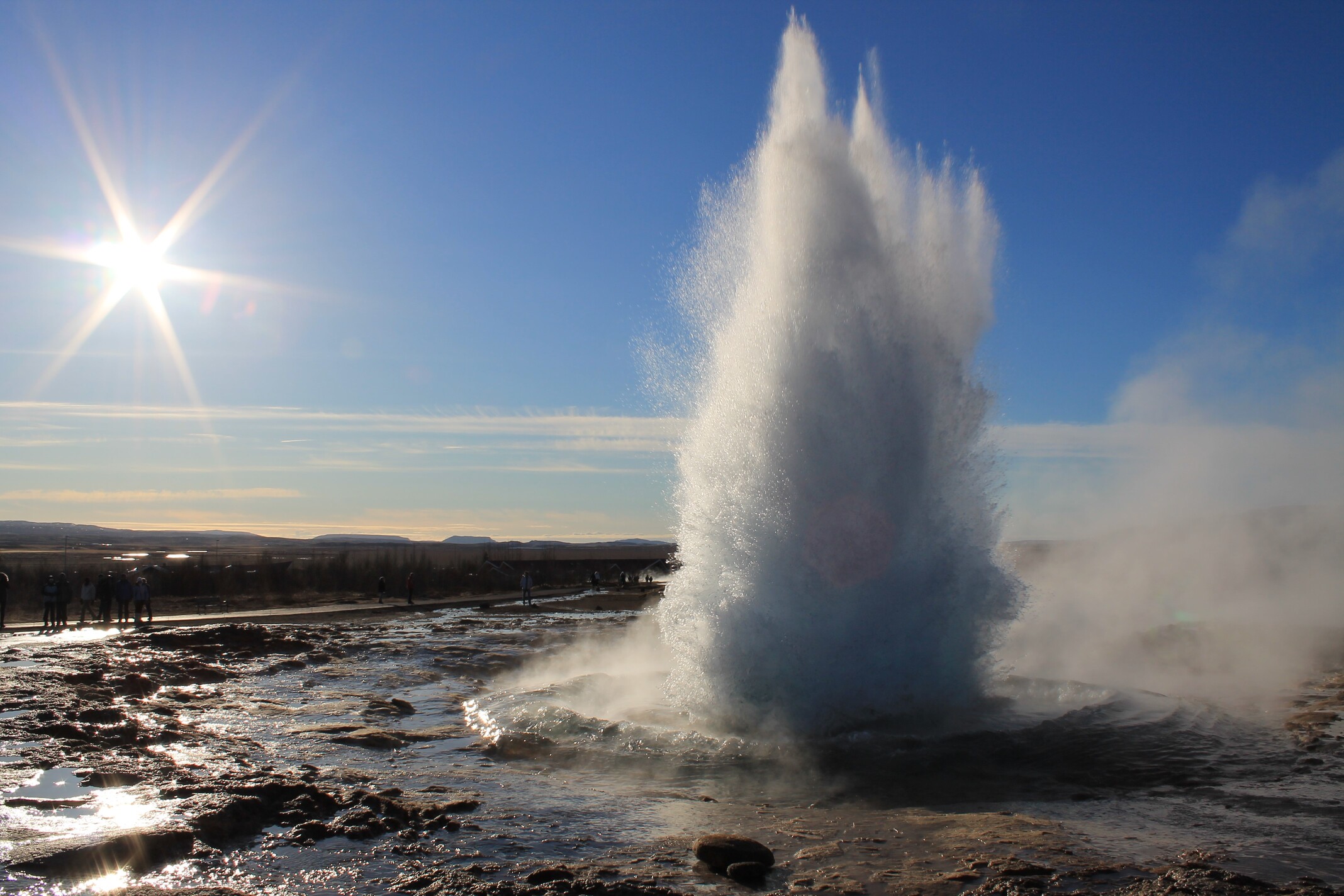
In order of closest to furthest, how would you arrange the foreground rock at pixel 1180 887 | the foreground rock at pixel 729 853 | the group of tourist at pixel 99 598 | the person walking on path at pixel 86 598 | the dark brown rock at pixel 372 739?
the foreground rock at pixel 1180 887, the foreground rock at pixel 729 853, the dark brown rock at pixel 372 739, the group of tourist at pixel 99 598, the person walking on path at pixel 86 598

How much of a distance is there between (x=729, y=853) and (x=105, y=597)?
22.5 metres

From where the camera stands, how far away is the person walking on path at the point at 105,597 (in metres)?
22.3

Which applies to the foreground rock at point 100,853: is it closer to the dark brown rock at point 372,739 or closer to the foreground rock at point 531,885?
the foreground rock at point 531,885

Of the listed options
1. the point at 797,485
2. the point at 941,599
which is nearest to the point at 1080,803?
the point at 941,599

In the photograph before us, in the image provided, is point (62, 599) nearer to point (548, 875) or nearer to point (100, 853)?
point (100, 853)

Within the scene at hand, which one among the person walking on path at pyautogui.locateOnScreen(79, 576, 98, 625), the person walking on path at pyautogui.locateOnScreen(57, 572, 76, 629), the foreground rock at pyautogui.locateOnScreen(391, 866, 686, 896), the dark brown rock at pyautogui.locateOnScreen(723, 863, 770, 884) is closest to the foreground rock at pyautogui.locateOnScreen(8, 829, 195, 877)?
the foreground rock at pyautogui.locateOnScreen(391, 866, 686, 896)

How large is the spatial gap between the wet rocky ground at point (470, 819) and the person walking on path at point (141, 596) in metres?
11.9

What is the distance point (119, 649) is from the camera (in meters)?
16.5

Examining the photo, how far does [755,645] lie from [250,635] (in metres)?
13.7

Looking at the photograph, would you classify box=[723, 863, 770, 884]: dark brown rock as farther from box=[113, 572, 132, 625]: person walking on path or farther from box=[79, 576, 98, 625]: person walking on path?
box=[79, 576, 98, 625]: person walking on path

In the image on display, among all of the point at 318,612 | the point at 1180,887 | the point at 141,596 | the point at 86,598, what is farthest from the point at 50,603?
the point at 1180,887

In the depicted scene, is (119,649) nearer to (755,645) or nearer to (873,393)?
(755,645)

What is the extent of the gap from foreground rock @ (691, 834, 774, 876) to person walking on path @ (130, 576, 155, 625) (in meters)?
21.2

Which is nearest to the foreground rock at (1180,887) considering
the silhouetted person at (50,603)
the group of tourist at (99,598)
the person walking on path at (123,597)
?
the group of tourist at (99,598)
